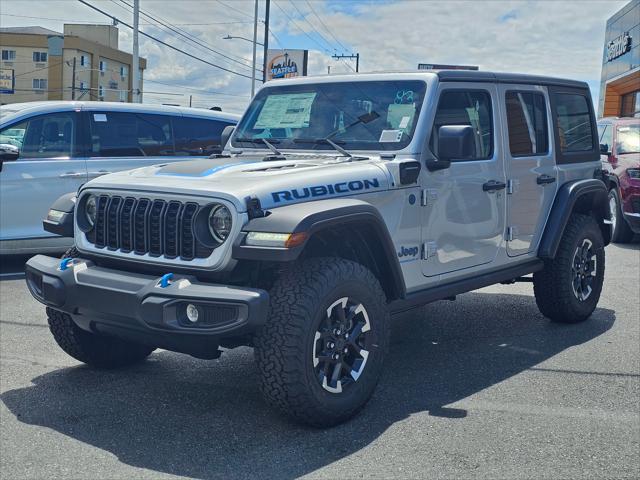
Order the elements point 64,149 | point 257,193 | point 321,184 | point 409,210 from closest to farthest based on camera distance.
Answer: point 257,193
point 321,184
point 409,210
point 64,149

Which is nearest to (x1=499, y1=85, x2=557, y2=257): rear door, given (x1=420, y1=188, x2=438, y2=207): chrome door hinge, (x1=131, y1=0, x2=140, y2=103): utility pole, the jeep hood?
(x1=420, y1=188, x2=438, y2=207): chrome door hinge

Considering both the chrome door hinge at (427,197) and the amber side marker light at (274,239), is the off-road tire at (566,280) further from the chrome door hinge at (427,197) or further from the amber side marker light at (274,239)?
the amber side marker light at (274,239)

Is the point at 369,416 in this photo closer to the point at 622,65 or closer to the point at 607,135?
the point at 607,135

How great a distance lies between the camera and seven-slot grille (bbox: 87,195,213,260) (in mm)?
4250

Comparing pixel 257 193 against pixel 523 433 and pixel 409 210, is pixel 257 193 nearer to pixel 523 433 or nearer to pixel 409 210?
pixel 409 210

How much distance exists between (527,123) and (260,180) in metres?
2.78

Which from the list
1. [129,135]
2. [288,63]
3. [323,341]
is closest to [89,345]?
[323,341]

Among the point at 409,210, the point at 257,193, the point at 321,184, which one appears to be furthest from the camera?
the point at 409,210

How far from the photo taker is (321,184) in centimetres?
451

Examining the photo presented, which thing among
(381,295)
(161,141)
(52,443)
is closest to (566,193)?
(381,295)

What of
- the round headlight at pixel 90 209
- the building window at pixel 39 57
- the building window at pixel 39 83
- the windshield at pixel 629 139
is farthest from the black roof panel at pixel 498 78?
the building window at pixel 39 57

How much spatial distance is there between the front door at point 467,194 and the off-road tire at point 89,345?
1.98 metres

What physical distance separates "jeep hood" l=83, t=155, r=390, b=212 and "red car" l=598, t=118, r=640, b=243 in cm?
735

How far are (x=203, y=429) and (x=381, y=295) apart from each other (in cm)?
120
